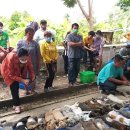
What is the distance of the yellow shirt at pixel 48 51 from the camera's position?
23.4 feet

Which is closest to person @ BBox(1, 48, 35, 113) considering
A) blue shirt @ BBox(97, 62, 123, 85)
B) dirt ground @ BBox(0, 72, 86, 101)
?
dirt ground @ BBox(0, 72, 86, 101)


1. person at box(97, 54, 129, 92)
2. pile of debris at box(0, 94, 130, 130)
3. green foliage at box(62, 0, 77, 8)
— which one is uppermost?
green foliage at box(62, 0, 77, 8)

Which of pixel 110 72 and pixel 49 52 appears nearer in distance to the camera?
pixel 49 52

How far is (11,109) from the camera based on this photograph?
253 inches

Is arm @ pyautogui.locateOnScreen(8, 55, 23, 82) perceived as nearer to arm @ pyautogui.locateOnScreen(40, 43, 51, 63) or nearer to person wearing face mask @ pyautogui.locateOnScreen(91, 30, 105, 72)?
arm @ pyautogui.locateOnScreen(40, 43, 51, 63)

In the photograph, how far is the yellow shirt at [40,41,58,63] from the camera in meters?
7.13

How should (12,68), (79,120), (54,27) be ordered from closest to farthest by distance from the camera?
(79,120), (12,68), (54,27)

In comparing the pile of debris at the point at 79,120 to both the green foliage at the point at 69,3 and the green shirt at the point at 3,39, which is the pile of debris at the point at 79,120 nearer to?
the green shirt at the point at 3,39

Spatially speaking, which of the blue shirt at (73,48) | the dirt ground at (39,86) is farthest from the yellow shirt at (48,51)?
the dirt ground at (39,86)

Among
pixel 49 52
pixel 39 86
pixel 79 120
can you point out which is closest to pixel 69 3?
pixel 39 86

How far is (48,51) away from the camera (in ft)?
23.7

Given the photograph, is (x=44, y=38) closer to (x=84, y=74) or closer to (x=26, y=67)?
(x=26, y=67)

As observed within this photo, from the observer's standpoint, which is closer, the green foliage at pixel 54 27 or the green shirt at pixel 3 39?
the green shirt at pixel 3 39

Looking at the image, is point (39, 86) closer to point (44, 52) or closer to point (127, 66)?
point (44, 52)
